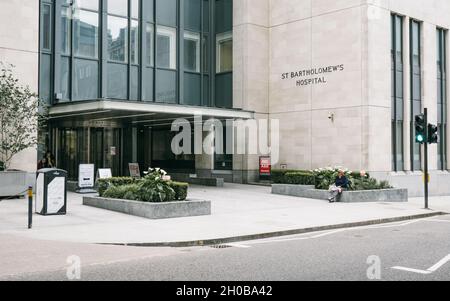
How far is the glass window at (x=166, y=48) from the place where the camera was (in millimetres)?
28391

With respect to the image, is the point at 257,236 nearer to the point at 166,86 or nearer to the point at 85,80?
the point at 85,80

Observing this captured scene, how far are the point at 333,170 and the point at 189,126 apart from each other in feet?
33.0

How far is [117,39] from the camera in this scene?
26.8 meters

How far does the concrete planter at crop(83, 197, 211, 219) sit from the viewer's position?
1525 cm

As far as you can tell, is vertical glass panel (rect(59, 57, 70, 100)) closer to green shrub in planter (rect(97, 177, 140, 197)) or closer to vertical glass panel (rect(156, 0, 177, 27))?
vertical glass panel (rect(156, 0, 177, 27))

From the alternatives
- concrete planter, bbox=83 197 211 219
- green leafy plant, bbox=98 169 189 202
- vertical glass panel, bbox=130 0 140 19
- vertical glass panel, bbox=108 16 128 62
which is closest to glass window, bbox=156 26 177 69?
vertical glass panel, bbox=130 0 140 19

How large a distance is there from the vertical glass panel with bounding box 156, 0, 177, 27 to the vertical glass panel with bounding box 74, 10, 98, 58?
3.76 metres

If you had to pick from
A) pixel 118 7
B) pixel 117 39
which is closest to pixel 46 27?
pixel 117 39

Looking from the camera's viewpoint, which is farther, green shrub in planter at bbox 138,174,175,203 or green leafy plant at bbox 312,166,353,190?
green leafy plant at bbox 312,166,353,190

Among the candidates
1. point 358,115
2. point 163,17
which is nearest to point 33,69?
point 163,17

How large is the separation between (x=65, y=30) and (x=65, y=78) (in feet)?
7.41

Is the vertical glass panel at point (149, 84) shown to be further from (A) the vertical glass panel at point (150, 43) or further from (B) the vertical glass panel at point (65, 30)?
(B) the vertical glass panel at point (65, 30)

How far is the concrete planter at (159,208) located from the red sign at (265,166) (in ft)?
42.7
